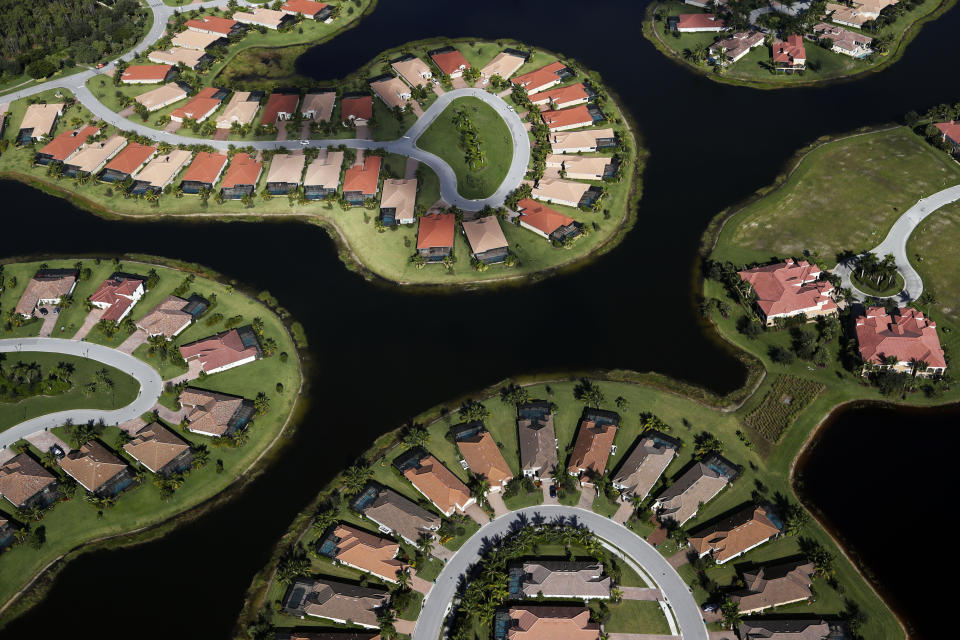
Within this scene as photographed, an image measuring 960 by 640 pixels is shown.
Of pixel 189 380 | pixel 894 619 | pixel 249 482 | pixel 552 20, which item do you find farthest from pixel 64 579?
pixel 552 20

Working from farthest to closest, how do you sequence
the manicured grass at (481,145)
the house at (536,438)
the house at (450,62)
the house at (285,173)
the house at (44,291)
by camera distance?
the house at (450,62) → the house at (285,173) → the manicured grass at (481,145) → the house at (44,291) → the house at (536,438)

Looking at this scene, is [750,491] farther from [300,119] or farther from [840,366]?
[300,119]

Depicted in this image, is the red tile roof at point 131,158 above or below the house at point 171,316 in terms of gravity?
above

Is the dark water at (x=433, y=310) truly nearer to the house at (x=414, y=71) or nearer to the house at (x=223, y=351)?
the house at (x=223, y=351)

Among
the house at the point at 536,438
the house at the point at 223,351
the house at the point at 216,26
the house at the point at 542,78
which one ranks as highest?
the house at the point at 216,26

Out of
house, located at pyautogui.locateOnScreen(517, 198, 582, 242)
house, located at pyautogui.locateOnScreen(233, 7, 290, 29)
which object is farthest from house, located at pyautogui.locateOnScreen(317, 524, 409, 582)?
house, located at pyautogui.locateOnScreen(233, 7, 290, 29)

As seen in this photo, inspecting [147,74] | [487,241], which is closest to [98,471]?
[487,241]

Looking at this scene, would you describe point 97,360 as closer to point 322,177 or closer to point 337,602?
point 322,177

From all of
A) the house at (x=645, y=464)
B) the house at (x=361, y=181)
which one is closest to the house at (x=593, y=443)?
the house at (x=645, y=464)

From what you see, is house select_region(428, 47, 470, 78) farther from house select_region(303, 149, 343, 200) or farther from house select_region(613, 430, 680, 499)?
house select_region(613, 430, 680, 499)
